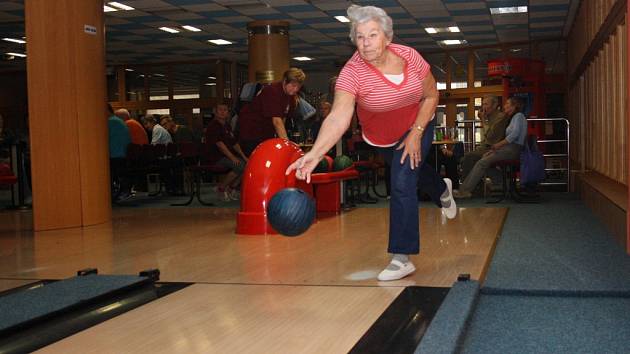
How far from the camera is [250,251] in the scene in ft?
15.6

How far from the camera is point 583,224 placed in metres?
6.00

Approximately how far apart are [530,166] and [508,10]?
5881 mm

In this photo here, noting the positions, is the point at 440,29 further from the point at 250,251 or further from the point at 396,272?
the point at 396,272

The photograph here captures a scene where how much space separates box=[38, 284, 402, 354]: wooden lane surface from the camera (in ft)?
8.30

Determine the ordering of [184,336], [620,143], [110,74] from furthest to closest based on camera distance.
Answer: [110,74] → [620,143] → [184,336]

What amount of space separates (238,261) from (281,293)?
1.03 metres

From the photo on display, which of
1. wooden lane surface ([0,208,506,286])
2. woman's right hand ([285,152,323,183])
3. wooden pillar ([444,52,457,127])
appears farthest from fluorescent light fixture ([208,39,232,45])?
woman's right hand ([285,152,323,183])

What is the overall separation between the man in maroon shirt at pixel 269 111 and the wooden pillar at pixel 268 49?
5698 millimetres


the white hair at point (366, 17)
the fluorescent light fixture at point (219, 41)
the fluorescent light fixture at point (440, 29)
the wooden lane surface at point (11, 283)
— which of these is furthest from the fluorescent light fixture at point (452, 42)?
the wooden lane surface at point (11, 283)

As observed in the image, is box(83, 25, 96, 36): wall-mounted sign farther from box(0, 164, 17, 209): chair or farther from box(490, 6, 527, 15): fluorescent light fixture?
box(490, 6, 527, 15): fluorescent light fixture

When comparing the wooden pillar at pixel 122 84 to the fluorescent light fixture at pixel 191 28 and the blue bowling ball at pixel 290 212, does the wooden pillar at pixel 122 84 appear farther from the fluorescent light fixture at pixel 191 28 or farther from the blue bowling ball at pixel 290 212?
the blue bowling ball at pixel 290 212

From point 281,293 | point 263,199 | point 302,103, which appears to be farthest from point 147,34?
point 281,293

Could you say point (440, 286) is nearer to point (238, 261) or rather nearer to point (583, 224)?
point (238, 261)

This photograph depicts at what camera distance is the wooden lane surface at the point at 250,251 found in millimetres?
3871
